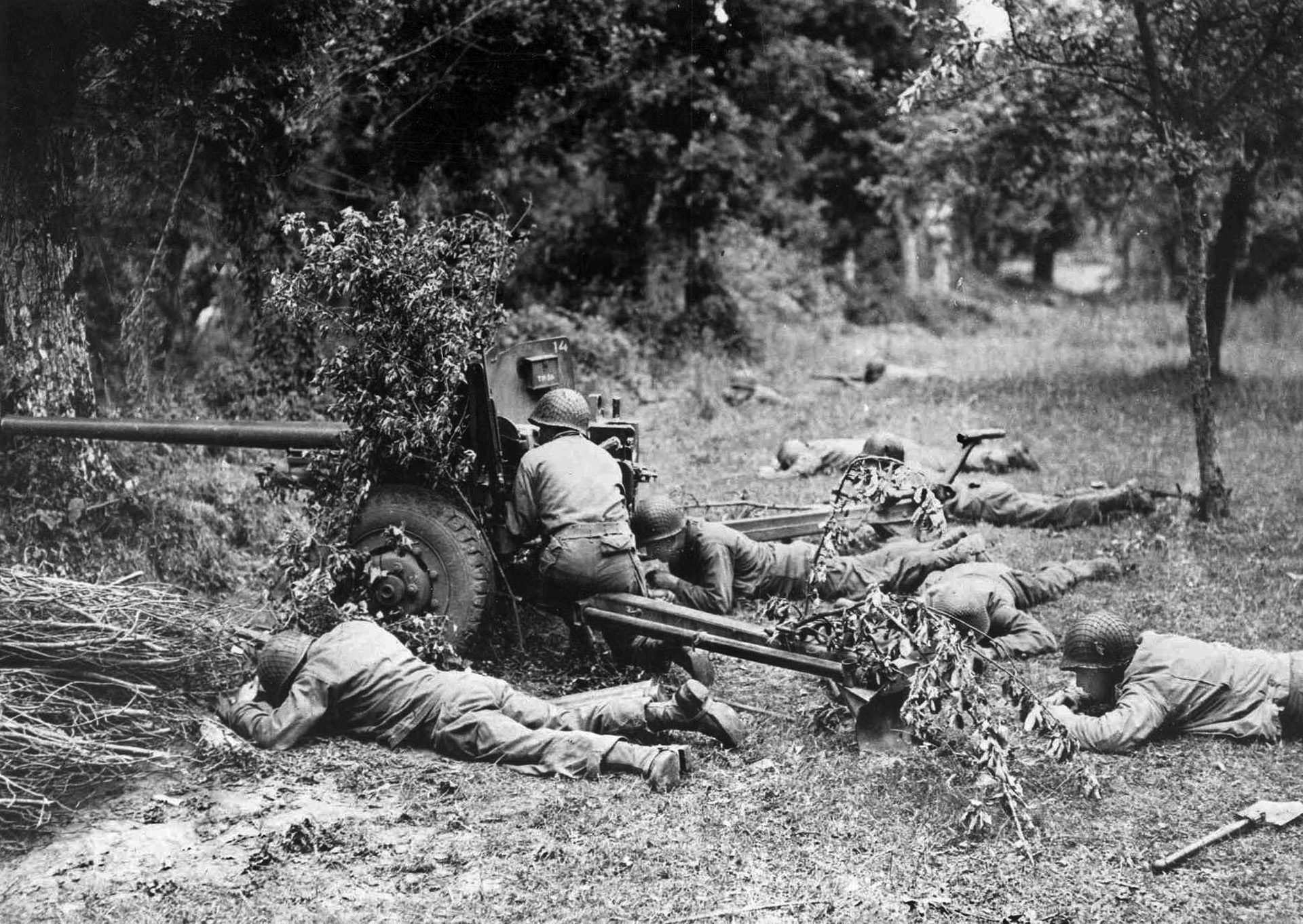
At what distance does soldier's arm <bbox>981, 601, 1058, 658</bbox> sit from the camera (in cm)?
713

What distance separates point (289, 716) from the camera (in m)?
5.62

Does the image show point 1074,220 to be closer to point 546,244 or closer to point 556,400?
point 546,244

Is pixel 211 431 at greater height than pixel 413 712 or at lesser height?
greater

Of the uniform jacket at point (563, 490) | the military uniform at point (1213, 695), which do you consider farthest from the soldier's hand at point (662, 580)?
the military uniform at point (1213, 695)

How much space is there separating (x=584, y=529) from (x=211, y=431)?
2472 mm

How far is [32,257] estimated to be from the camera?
870 centimetres

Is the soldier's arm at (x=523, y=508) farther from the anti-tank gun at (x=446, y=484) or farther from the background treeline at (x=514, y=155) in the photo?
the background treeline at (x=514, y=155)

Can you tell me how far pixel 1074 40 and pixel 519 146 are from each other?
6.27m

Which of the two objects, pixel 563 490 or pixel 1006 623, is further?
pixel 1006 623

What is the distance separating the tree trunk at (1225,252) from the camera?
575 inches

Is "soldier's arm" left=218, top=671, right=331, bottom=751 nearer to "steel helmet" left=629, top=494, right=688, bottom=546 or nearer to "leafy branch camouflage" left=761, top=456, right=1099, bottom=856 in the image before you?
"leafy branch camouflage" left=761, top=456, right=1099, bottom=856

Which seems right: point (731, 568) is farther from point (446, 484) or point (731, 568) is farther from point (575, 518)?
point (446, 484)

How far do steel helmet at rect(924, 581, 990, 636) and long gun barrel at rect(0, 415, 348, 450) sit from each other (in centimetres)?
352

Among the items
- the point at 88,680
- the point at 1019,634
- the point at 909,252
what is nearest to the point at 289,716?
the point at 88,680
